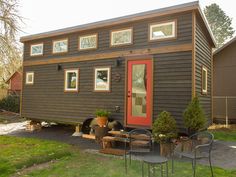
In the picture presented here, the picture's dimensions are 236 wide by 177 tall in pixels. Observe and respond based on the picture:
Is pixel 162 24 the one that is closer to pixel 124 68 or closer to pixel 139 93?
pixel 124 68

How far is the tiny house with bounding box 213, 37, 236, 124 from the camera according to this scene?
39.4 ft

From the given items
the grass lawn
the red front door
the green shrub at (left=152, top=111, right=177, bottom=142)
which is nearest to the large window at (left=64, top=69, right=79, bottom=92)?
the red front door

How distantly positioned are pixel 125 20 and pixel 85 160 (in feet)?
15.7

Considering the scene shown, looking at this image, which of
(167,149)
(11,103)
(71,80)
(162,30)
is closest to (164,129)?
(167,149)

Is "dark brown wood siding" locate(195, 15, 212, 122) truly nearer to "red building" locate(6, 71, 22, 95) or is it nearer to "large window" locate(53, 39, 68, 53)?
"large window" locate(53, 39, 68, 53)

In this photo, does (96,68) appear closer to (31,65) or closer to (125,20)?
(125,20)

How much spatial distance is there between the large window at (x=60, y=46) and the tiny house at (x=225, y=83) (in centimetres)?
782

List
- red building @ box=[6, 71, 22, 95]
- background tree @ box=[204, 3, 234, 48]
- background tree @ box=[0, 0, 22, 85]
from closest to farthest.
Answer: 1. background tree @ box=[0, 0, 22, 85]
2. red building @ box=[6, 71, 22, 95]
3. background tree @ box=[204, 3, 234, 48]

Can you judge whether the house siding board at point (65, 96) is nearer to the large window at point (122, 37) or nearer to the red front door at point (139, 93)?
the red front door at point (139, 93)

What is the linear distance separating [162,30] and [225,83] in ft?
22.3

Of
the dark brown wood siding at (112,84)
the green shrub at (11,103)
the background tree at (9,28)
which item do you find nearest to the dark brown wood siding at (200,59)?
the dark brown wood siding at (112,84)

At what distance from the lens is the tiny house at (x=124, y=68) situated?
680cm

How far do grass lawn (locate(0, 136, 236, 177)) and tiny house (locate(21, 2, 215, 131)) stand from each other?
2.12 m

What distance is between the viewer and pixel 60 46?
394 inches
